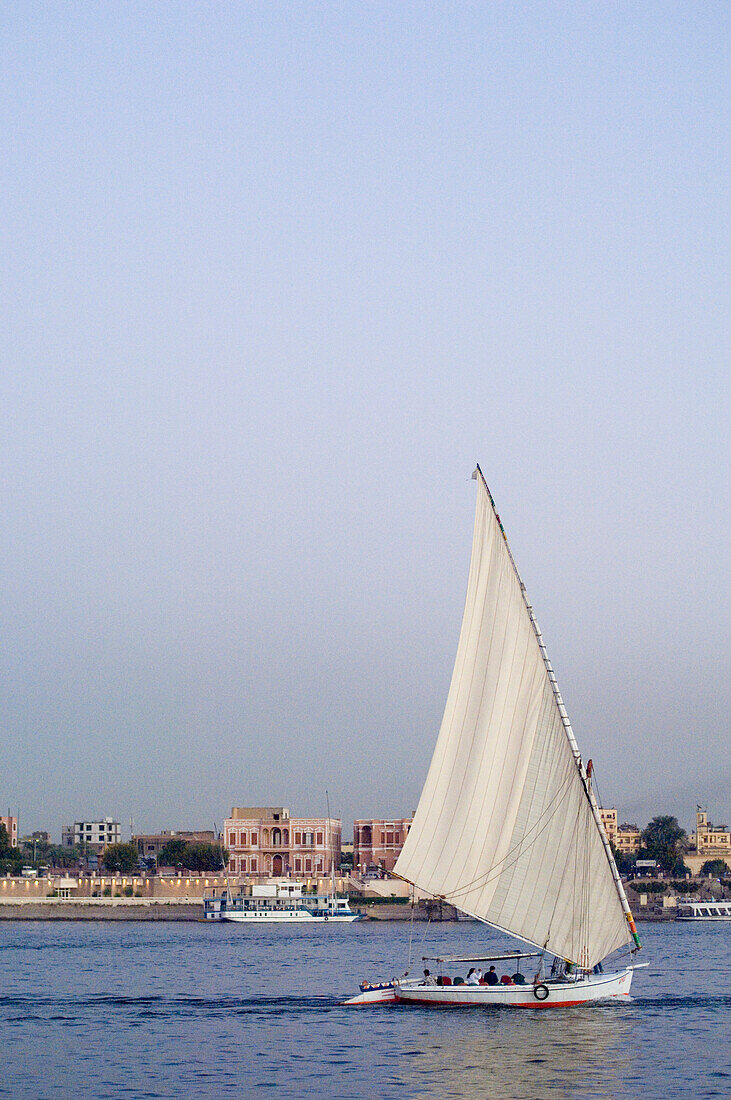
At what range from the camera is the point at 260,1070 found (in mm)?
34375

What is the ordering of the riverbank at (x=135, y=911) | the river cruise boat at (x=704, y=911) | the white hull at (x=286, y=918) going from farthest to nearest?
the river cruise boat at (x=704, y=911)
the riverbank at (x=135, y=911)
the white hull at (x=286, y=918)

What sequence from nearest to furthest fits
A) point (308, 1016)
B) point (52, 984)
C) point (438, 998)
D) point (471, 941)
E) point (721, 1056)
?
point (721, 1056), point (438, 998), point (308, 1016), point (52, 984), point (471, 941)

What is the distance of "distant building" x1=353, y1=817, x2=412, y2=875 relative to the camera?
174 metres

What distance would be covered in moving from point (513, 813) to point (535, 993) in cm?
477

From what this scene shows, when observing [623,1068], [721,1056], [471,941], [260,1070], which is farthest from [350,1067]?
[471,941]

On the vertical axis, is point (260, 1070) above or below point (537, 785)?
below

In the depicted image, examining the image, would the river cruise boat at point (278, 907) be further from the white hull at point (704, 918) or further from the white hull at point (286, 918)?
the white hull at point (704, 918)

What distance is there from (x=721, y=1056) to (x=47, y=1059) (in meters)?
16.6

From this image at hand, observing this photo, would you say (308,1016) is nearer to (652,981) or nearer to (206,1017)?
(206,1017)

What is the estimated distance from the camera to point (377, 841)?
175500 mm

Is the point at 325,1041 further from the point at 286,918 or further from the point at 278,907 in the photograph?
the point at 278,907

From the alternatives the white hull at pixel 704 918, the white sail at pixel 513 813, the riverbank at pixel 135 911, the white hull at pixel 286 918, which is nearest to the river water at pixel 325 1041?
the white sail at pixel 513 813

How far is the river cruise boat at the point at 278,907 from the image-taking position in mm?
139250

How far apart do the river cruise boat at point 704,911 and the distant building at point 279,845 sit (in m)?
39.6
